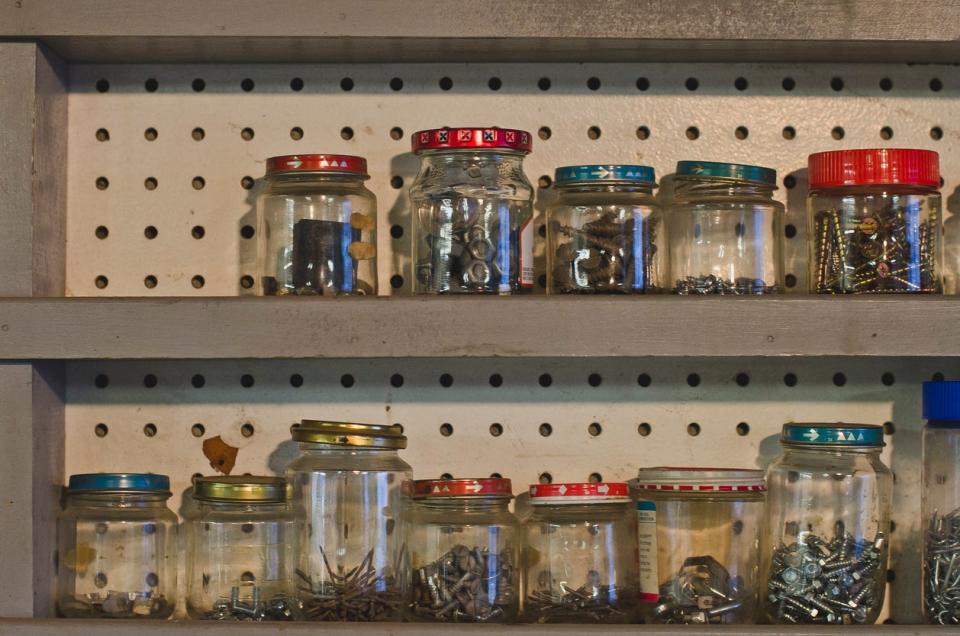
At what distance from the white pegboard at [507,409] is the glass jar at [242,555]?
0.45ft

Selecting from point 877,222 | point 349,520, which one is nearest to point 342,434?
point 349,520

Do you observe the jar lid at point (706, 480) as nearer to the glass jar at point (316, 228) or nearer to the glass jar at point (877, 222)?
the glass jar at point (877, 222)

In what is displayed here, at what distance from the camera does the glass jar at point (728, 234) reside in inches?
57.8

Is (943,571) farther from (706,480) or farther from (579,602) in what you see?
(579,602)

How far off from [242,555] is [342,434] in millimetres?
202

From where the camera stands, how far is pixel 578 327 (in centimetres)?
137

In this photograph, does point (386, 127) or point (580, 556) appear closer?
point (580, 556)

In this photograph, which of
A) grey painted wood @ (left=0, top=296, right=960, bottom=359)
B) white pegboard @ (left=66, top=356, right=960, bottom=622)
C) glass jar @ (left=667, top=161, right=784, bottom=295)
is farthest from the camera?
white pegboard @ (left=66, top=356, right=960, bottom=622)

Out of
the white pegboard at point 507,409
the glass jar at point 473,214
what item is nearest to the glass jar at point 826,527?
the white pegboard at point 507,409

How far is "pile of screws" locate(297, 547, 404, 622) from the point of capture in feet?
4.55

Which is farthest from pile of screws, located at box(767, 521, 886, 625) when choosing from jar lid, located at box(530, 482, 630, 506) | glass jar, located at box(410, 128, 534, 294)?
glass jar, located at box(410, 128, 534, 294)

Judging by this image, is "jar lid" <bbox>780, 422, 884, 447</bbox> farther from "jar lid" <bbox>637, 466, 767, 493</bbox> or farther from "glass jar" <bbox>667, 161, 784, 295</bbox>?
"glass jar" <bbox>667, 161, 784, 295</bbox>

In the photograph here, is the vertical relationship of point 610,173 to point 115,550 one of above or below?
above

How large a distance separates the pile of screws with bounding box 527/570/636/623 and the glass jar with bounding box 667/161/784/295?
0.36 metres
